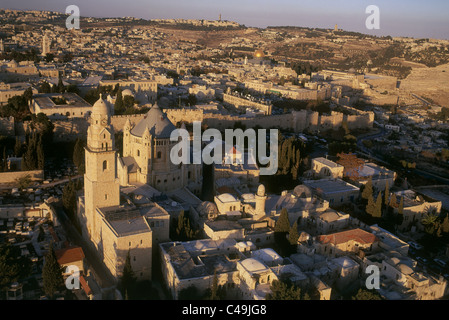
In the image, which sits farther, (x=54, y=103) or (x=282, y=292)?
(x=54, y=103)

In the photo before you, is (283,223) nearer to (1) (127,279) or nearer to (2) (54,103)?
(1) (127,279)

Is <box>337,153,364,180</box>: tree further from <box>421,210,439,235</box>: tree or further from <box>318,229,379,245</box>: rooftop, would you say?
<box>318,229,379,245</box>: rooftop

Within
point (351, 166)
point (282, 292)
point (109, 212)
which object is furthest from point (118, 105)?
point (282, 292)

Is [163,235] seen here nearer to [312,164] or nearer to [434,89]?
[312,164]

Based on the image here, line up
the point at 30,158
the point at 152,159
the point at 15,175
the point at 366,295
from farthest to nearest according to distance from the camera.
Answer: the point at 30,158, the point at 15,175, the point at 152,159, the point at 366,295

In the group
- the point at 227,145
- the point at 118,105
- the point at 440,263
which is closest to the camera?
the point at 440,263

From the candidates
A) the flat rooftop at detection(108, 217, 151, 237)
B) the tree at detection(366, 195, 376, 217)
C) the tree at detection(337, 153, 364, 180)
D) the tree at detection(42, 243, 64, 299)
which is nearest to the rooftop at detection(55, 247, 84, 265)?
the tree at detection(42, 243, 64, 299)
